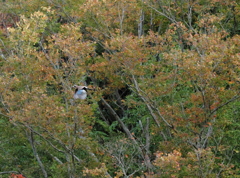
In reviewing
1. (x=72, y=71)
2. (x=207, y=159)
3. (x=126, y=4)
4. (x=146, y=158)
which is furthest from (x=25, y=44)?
(x=207, y=159)

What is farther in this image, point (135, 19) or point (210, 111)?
point (135, 19)

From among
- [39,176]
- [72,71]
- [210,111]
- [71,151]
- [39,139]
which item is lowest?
[39,176]

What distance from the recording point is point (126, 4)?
18.1 metres

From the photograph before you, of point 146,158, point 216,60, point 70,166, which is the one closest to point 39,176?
point 70,166

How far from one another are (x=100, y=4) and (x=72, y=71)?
5118 millimetres

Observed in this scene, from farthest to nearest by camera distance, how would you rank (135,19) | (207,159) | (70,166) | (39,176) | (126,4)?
(135,19) < (126,4) < (39,176) < (70,166) < (207,159)

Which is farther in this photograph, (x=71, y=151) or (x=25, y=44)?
Result: (x=25, y=44)

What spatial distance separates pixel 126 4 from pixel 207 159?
29.1 ft

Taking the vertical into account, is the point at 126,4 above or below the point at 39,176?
above

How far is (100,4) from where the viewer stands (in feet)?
58.0

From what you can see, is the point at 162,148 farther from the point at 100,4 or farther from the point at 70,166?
the point at 100,4

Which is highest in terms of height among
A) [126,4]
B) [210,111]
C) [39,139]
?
[126,4]

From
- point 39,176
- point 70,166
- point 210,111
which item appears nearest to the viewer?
point 210,111

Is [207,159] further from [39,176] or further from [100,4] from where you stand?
[100,4]
